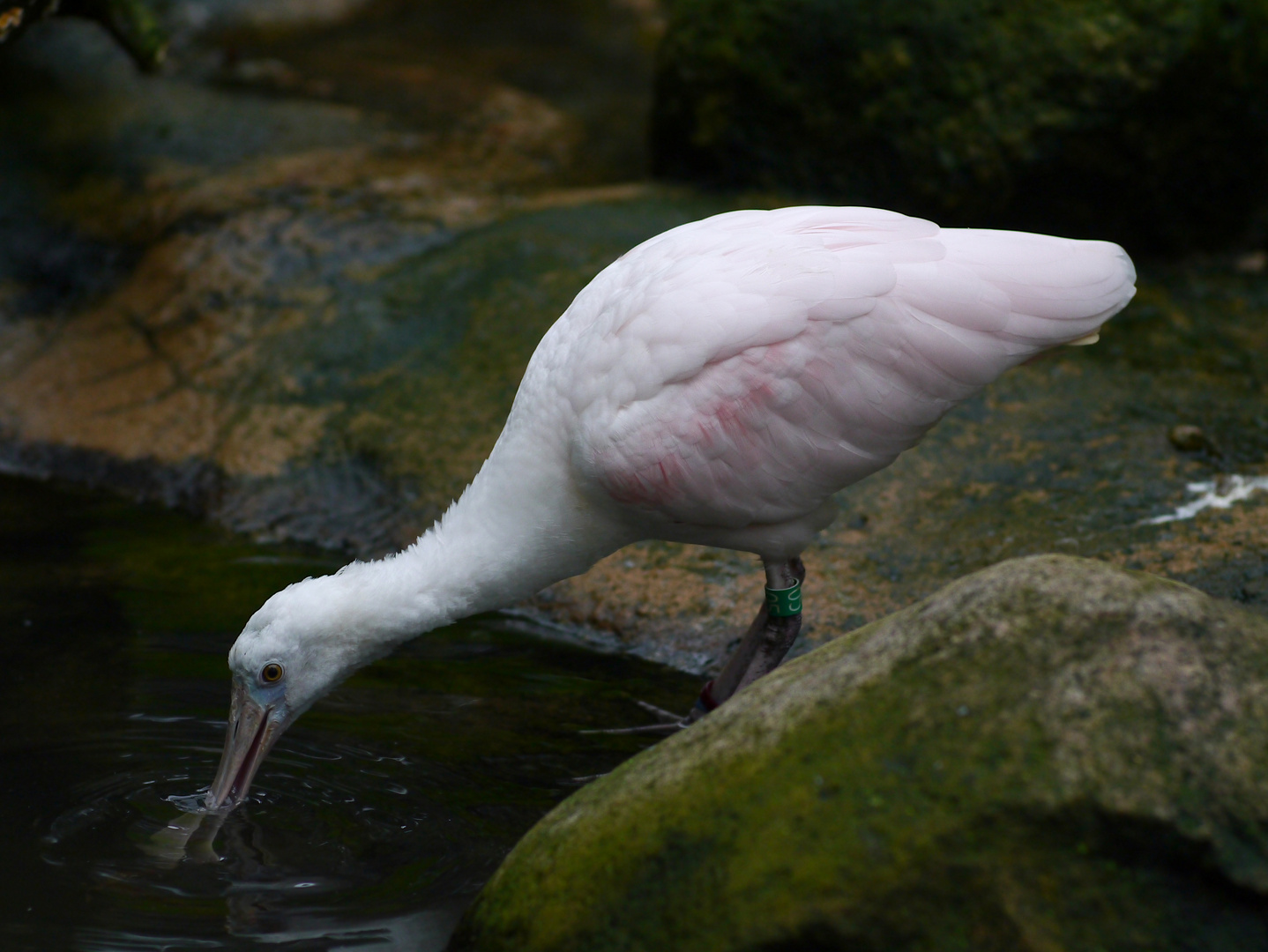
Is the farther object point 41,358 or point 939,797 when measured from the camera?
point 41,358

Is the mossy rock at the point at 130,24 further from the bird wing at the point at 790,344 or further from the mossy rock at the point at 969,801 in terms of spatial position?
the mossy rock at the point at 969,801

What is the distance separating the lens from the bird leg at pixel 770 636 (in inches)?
180

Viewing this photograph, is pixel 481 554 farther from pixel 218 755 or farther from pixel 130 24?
pixel 130 24

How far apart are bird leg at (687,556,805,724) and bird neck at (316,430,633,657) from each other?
0.62 meters

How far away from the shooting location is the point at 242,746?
4164mm

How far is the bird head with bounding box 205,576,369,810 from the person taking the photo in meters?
4.12

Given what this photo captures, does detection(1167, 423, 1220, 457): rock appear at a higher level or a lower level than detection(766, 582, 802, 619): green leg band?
higher

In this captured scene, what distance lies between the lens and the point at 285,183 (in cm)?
780

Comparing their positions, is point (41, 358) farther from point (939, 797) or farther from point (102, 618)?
point (939, 797)

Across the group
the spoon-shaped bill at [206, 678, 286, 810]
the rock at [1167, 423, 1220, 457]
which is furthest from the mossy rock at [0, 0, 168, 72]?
the rock at [1167, 423, 1220, 457]

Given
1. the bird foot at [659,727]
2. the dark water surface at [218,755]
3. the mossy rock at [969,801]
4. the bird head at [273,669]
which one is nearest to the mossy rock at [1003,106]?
the dark water surface at [218,755]

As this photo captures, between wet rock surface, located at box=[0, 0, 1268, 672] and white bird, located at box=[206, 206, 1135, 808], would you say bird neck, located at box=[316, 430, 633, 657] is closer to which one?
white bird, located at box=[206, 206, 1135, 808]

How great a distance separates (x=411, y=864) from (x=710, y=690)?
1331 millimetres

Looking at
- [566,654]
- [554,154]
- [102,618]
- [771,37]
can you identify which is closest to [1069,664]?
[566,654]
